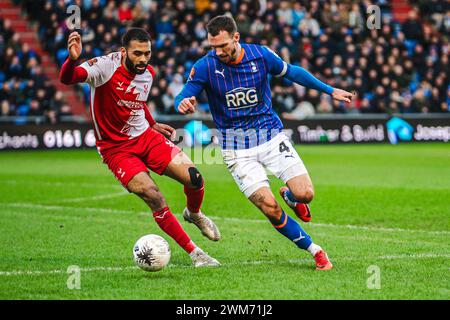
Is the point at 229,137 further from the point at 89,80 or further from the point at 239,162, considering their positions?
the point at 89,80

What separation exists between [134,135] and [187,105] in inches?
48.9

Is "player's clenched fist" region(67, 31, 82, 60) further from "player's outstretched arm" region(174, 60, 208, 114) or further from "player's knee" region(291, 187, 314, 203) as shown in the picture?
"player's knee" region(291, 187, 314, 203)

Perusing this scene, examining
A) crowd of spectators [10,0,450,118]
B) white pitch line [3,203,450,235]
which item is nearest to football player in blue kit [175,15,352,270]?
white pitch line [3,203,450,235]

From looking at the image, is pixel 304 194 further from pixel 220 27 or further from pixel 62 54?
pixel 62 54

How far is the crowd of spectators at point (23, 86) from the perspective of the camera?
2508 centimetres

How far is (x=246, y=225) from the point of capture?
11.5 meters

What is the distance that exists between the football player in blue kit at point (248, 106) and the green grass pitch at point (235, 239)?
87 centimetres

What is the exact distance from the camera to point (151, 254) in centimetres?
781

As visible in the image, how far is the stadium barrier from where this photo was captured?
973 inches

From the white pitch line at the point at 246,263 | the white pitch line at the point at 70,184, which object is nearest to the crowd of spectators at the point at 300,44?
the white pitch line at the point at 70,184

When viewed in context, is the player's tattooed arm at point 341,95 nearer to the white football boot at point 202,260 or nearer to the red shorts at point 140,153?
the red shorts at point 140,153

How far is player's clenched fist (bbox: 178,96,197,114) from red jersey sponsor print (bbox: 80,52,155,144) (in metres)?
1.05
